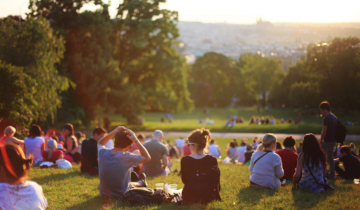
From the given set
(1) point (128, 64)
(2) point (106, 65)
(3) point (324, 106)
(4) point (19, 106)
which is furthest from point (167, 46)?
(3) point (324, 106)

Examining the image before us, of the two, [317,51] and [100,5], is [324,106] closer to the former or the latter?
[317,51]

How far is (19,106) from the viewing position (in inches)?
552

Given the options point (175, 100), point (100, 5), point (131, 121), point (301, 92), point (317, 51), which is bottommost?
point (131, 121)

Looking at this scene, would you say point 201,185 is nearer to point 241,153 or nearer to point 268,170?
point 268,170

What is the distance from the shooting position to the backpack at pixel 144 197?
5.31 meters

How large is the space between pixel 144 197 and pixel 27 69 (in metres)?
14.0

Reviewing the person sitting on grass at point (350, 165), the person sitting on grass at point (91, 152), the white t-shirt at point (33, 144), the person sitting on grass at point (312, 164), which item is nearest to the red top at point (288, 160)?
the person sitting on grass at point (312, 164)

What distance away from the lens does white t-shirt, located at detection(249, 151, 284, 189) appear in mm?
6305

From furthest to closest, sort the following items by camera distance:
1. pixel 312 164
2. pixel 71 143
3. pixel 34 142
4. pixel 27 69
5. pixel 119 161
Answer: pixel 27 69 → pixel 71 143 → pixel 34 142 → pixel 312 164 → pixel 119 161

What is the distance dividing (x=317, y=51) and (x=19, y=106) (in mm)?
13477

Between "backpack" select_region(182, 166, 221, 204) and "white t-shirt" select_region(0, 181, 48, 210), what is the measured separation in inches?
95.9

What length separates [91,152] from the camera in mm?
7980

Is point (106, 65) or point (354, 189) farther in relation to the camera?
point (106, 65)

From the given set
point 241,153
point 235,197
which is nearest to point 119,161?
point 235,197
